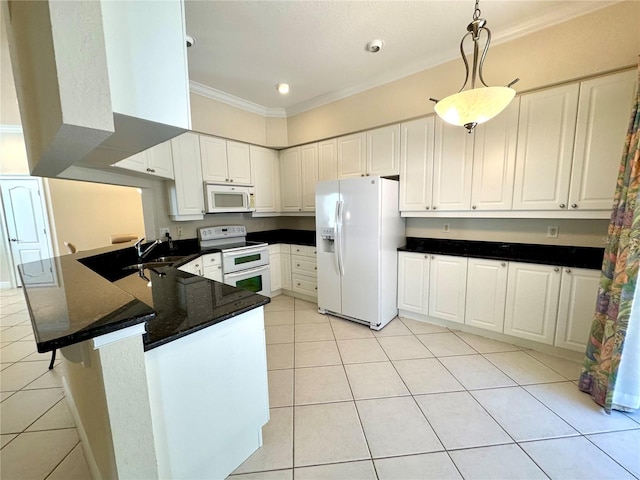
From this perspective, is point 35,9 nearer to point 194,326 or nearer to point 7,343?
point 194,326

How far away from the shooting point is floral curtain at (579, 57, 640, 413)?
5.13 ft

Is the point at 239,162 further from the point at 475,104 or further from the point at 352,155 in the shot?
the point at 475,104

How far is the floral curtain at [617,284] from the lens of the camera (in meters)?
1.56

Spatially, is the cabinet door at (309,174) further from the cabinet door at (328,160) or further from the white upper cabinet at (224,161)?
the white upper cabinet at (224,161)

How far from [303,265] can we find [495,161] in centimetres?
260

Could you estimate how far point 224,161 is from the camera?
3439 millimetres

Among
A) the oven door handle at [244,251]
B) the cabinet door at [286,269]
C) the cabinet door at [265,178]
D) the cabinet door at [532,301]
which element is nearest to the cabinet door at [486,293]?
the cabinet door at [532,301]

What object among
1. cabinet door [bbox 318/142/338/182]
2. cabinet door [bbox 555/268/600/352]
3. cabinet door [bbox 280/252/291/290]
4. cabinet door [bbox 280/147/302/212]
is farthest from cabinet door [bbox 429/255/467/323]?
cabinet door [bbox 280/147/302/212]

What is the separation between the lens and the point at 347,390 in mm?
1934

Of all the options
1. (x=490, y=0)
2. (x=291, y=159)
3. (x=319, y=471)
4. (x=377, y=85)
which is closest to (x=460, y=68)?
(x=490, y=0)

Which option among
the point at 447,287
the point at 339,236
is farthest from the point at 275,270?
the point at 447,287

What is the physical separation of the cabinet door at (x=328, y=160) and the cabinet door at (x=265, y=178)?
0.84 metres

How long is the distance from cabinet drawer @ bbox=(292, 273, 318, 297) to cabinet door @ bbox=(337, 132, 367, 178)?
1.55 meters

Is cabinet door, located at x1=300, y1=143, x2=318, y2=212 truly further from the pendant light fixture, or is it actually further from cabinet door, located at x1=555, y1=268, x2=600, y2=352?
cabinet door, located at x1=555, y1=268, x2=600, y2=352
